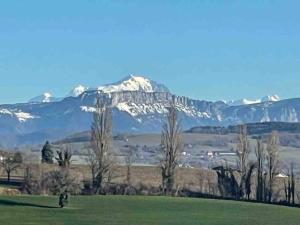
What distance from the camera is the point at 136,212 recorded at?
7169 cm

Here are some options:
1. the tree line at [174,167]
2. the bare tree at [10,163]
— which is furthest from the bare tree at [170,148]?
the bare tree at [10,163]

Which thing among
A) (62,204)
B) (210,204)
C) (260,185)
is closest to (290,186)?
(260,185)

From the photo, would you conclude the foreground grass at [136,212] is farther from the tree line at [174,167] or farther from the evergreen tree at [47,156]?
the evergreen tree at [47,156]

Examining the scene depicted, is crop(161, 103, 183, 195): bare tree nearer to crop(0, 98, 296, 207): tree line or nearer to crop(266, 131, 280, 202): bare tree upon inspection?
crop(0, 98, 296, 207): tree line

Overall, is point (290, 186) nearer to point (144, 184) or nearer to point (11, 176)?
point (144, 184)

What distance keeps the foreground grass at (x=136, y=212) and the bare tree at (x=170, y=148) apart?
1397 cm

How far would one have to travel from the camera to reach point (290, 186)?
324 ft

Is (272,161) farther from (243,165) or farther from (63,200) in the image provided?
(63,200)

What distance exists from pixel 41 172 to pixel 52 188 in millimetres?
10275

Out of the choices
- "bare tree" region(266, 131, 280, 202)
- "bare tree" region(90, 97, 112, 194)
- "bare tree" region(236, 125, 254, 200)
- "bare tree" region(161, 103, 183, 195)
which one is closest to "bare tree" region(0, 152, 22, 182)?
"bare tree" region(90, 97, 112, 194)

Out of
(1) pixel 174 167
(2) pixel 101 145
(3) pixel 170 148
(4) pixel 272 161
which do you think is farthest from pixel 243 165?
(2) pixel 101 145

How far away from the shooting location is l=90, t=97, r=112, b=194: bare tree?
10304 centimetres

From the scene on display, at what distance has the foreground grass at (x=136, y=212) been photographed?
2478 inches

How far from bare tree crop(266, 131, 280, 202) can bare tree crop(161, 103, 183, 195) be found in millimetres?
11272
